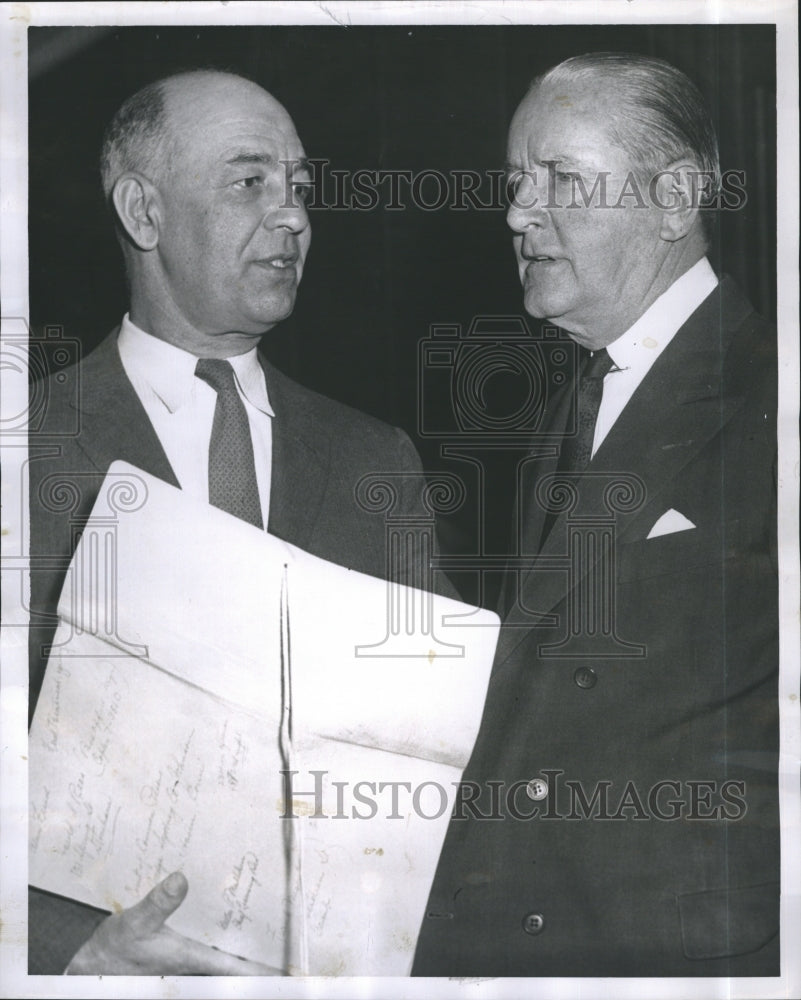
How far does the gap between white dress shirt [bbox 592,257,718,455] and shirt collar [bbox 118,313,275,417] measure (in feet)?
1.88

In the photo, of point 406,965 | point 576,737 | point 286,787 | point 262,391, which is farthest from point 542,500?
point 406,965

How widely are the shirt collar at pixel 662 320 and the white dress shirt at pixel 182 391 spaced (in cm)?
57

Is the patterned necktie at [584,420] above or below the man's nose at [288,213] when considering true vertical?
below

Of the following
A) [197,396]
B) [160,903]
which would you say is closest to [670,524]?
[197,396]

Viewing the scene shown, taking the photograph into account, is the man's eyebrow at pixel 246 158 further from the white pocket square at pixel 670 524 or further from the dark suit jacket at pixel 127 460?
the white pocket square at pixel 670 524

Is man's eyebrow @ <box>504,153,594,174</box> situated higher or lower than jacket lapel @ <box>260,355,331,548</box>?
higher

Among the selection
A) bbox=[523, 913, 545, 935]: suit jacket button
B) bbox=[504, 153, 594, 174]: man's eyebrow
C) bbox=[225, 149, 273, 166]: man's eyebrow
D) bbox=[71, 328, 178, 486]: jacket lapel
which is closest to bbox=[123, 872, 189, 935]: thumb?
bbox=[523, 913, 545, 935]: suit jacket button

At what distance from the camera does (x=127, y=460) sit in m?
1.70

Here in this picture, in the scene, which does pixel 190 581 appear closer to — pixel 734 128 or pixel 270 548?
pixel 270 548

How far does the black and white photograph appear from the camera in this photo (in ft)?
5.53

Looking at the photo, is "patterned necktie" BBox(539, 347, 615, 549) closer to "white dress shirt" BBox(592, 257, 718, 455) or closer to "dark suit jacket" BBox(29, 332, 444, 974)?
"white dress shirt" BBox(592, 257, 718, 455)

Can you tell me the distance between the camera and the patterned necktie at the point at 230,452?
5.55 ft

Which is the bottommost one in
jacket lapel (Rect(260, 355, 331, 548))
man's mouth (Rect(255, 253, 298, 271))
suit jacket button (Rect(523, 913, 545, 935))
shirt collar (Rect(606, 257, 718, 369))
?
suit jacket button (Rect(523, 913, 545, 935))

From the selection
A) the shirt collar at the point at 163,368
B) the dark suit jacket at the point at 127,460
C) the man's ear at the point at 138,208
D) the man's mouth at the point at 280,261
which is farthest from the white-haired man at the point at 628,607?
the man's ear at the point at 138,208
